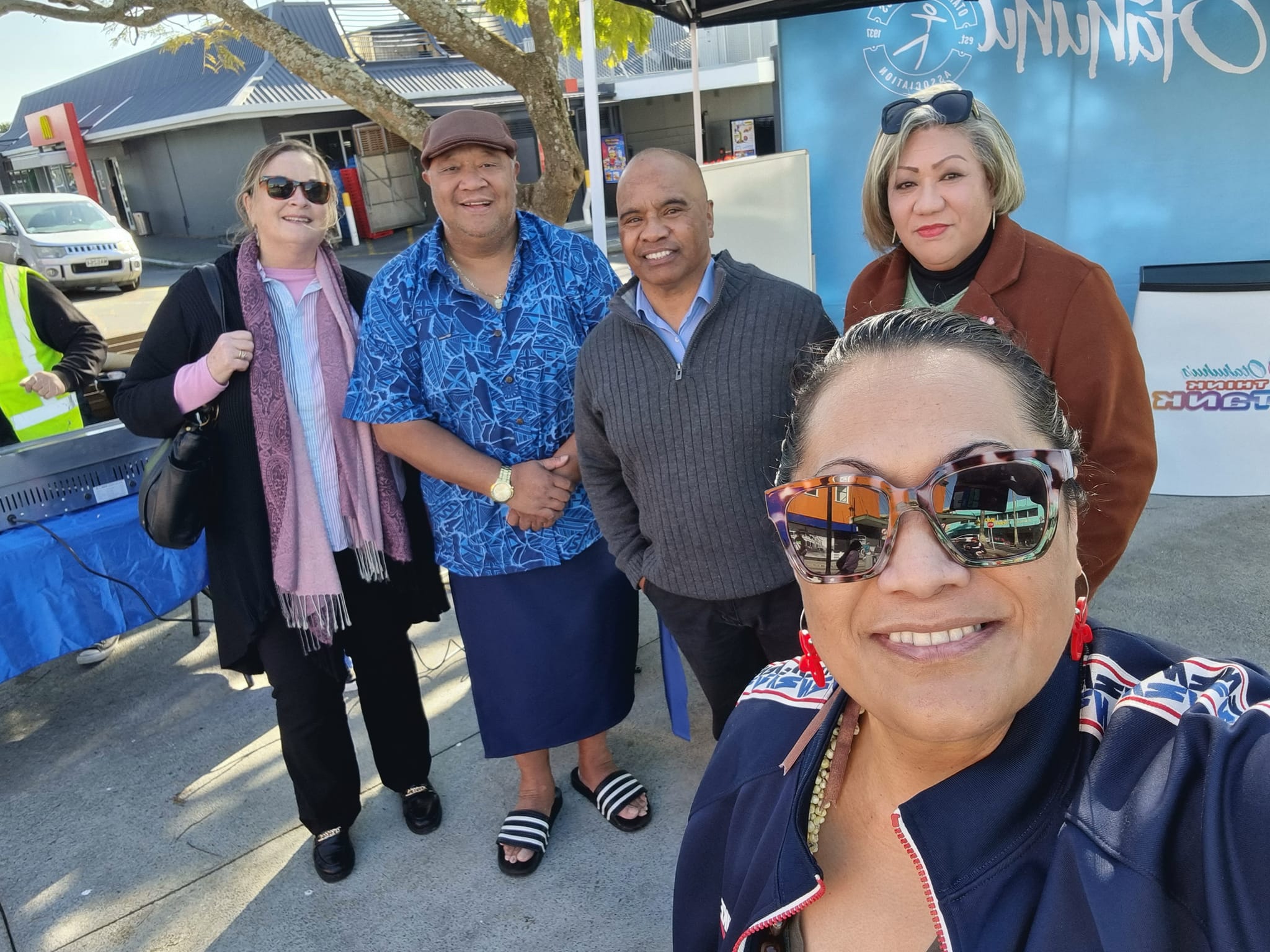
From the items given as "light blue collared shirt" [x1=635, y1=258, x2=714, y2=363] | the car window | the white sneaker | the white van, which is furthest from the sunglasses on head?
the car window

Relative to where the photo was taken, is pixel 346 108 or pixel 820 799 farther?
pixel 346 108

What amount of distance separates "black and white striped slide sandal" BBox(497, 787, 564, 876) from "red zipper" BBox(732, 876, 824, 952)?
1543mm

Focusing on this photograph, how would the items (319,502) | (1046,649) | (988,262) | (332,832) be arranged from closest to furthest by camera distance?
(1046,649)
(988,262)
(319,502)
(332,832)

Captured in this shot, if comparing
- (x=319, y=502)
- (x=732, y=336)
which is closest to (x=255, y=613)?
(x=319, y=502)

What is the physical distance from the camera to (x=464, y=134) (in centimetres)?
235

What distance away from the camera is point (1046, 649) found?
3.21ft

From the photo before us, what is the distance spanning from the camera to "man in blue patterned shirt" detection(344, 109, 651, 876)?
2336 millimetres

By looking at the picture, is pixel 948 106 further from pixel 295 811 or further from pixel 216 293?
pixel 295 811

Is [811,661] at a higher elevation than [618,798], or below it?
higher

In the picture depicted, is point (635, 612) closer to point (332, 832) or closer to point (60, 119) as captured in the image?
point (332, 832)

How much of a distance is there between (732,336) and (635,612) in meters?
1.06

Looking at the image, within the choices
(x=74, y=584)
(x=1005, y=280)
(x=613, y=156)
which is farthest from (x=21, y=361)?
(x=613, y=156)

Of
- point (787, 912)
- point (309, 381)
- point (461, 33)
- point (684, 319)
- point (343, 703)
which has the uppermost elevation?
point (461, 33)

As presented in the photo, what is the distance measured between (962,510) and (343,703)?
210cm
